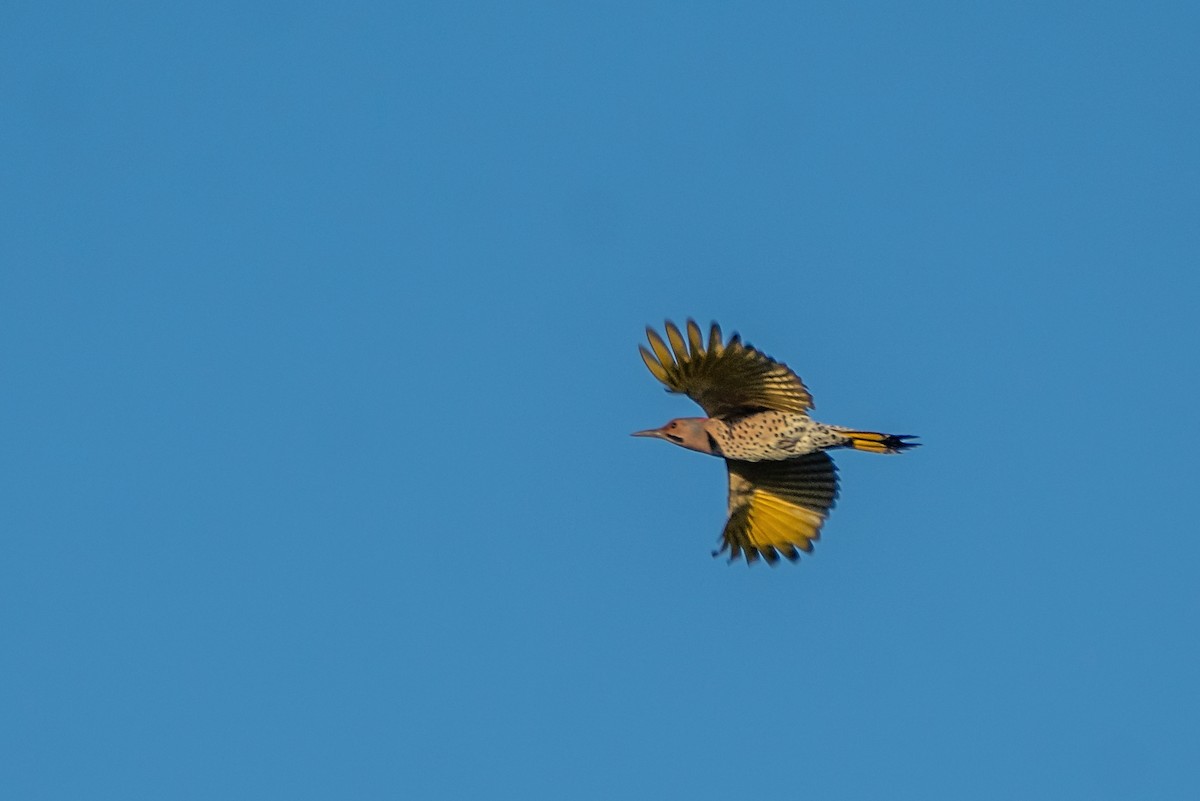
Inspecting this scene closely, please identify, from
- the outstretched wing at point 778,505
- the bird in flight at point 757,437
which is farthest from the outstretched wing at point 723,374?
the outstretched wing at point 778,505

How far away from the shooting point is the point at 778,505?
15.1 metres

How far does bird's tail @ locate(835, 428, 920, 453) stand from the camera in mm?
13820

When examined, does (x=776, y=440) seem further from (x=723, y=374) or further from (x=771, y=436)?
(x=723, y=374)

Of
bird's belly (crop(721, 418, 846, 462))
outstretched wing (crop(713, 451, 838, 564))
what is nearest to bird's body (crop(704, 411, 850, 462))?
bird's belly (crop(721, 418, 846, 462))

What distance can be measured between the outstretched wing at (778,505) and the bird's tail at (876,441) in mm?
968

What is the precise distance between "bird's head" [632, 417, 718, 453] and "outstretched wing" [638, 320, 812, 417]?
0.71 ft

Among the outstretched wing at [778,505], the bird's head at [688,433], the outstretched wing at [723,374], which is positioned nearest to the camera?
the outstretched wing at [723,374]

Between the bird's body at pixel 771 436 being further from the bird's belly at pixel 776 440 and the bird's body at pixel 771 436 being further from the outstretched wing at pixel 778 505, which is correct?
the outstretched wing at pixel 778 505

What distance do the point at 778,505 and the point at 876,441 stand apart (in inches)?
59.3

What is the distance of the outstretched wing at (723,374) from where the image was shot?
1348 cm

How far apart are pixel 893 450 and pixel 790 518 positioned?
1484mm

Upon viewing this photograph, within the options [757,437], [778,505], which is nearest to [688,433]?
[757,437]

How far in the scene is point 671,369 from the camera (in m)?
13.7

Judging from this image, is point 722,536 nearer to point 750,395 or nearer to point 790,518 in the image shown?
point 790,518
